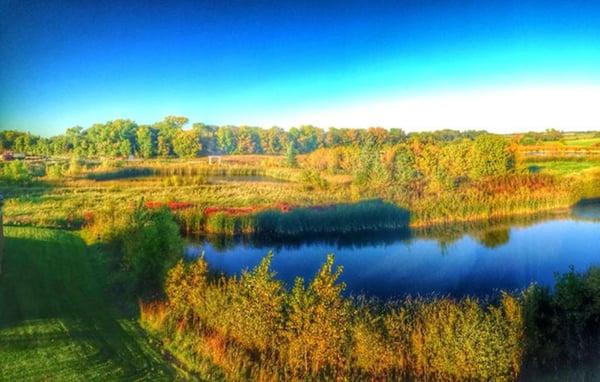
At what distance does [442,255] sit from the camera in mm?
11781

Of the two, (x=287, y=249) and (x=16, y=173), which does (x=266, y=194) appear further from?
(x=16, y=173)

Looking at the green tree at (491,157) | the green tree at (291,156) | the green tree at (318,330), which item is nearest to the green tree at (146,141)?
the green tree at (291,156)

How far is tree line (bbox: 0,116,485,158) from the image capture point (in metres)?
11.8

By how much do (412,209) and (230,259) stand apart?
647 centimetres

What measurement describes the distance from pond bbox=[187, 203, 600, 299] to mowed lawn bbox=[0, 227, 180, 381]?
3.16 metres

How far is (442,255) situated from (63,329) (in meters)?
9.53

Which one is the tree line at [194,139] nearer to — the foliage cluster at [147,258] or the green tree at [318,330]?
the foliage cluster at [147,258]

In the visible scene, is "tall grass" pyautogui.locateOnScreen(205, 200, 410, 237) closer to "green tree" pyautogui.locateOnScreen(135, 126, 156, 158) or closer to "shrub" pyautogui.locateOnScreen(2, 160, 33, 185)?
"green tree" pyautogui.locateOnScreen(135, 126, 156, 158)

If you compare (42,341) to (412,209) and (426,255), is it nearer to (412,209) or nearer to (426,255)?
(426,255)

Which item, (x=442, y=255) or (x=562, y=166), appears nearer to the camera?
(x=442, y=255)

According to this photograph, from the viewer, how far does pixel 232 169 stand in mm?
13539

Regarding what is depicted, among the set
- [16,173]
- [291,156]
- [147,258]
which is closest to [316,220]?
[291,156]

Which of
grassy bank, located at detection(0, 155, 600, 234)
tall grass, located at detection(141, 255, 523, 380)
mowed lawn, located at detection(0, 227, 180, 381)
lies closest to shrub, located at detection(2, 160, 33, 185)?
grassy bank, located at detection(0, 155, 600, 234)

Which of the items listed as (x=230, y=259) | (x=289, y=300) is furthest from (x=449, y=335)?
(x=230, y=259)
